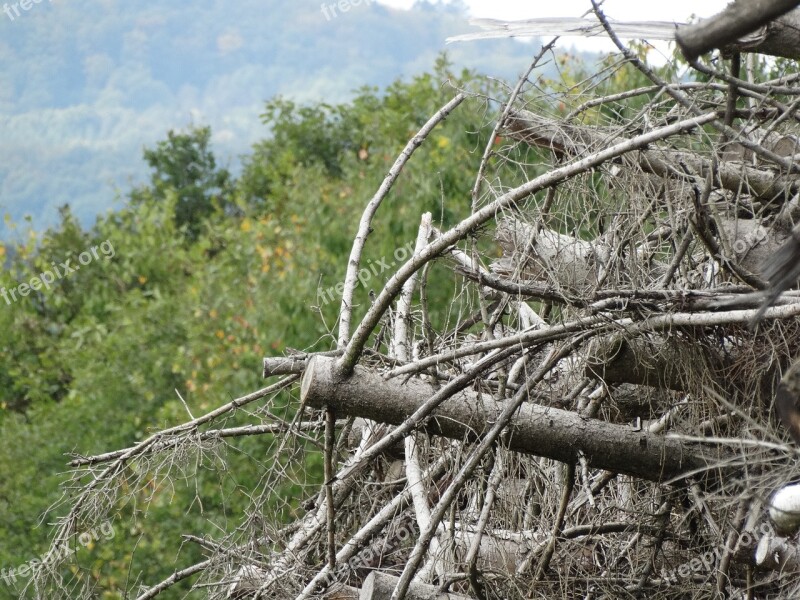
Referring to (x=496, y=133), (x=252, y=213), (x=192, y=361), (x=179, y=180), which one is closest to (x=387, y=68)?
(x=179, y=180)

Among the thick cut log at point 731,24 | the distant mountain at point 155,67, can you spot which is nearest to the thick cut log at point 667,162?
the thick cut log at point 731,24

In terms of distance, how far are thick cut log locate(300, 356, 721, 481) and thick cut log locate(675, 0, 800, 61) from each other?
171 centimetres

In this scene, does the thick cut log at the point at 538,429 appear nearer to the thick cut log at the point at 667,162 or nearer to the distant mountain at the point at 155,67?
the thick cut log at the point at 667,162

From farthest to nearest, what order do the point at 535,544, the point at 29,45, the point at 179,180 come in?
the point at 29,45, the point at 179,180, the point at 535,544

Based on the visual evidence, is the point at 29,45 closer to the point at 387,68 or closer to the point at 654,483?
the point at 387,68

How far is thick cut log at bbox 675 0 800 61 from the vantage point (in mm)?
1280

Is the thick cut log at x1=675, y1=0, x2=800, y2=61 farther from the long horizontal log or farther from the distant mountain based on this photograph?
the distant mountain

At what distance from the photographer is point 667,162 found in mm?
2963

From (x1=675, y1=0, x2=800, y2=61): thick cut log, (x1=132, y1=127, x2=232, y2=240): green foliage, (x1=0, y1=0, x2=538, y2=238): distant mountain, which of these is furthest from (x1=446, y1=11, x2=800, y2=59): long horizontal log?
(x1=0, y1=0, x2=538, y2=238): distant mountain

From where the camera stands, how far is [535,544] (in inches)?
129

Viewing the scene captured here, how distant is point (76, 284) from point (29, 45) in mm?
22027

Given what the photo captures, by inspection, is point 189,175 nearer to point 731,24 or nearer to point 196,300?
point 196,300

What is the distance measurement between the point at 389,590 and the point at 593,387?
1.15 metres

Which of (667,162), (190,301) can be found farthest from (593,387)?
(190,301)
